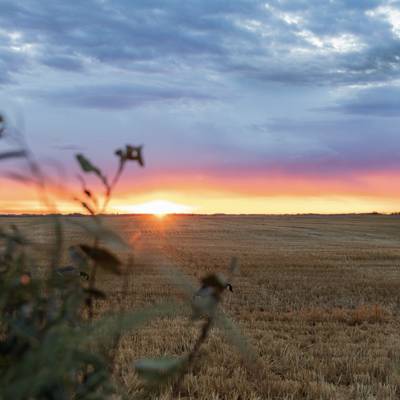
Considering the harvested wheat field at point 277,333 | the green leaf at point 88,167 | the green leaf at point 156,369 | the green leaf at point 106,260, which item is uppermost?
the green leaf at point 88,167

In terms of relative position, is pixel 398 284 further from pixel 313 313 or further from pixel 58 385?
pixel 58 385

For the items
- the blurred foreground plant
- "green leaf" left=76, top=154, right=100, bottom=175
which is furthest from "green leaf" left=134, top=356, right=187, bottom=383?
"green leaf" left=76, top=154, right=100, bottom=175

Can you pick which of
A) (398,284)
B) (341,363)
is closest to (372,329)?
(341,363)

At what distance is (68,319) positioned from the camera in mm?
803

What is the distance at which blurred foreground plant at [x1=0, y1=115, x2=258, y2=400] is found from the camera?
67 cm

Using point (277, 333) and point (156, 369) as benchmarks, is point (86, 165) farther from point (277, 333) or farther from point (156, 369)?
point (277, 333)

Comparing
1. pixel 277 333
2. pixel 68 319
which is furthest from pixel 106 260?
pixel 277 333

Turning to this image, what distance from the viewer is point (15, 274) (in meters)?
0.83

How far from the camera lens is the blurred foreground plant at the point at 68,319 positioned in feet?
2.19

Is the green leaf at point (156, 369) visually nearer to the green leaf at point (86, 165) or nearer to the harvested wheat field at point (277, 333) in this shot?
the harvested wheat field at point (277, 333)

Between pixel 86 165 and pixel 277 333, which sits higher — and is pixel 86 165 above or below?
above

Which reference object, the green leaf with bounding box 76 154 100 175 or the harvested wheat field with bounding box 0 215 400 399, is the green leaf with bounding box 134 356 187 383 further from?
the green leaf with bounding box 76 154 100 175

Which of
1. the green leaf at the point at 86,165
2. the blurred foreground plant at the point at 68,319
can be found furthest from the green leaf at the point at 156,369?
the green leaf at the point at 86,165

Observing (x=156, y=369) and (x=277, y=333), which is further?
(x=277, y=333)
